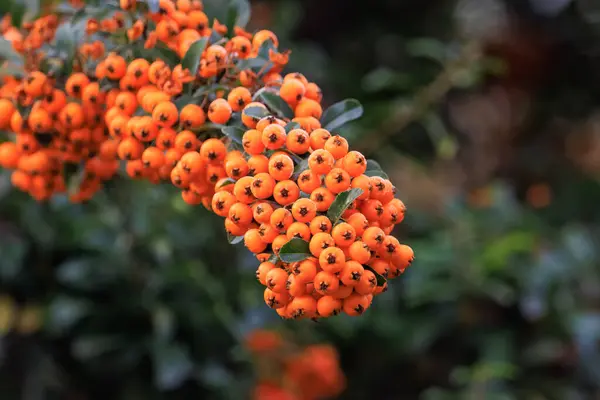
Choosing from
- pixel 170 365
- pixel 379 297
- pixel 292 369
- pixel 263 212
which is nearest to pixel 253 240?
pixel 263 212

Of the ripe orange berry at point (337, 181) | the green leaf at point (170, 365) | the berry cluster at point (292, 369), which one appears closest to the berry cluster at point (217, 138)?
the ripe orange berry at point (337, 181)

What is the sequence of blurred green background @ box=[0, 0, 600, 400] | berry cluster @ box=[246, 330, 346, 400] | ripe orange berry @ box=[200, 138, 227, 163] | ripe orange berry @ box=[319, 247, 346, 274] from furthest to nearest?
berry cluster @ box=[246, 330, 346, 400]
blurred green background @ box=[0, 0, 600, 400]
ripe orange berry @ box=[200, 138, 227, 163]
ripe orange berry @ box=[319, 247, 346, 274]

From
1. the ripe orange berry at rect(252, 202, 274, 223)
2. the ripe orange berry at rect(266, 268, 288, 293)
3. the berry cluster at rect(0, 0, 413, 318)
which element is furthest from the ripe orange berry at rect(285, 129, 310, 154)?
the ripe orange berry at rect(266, 268, 288, 293)

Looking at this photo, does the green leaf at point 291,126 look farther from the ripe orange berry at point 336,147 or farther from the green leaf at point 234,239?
the green leaf at point 234,239

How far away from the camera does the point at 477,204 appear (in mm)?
3375

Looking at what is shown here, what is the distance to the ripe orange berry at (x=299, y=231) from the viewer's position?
3.51ft

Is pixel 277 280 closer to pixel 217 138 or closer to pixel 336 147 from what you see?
pixel 336 147

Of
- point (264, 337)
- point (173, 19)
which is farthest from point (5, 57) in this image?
point (264, 337)

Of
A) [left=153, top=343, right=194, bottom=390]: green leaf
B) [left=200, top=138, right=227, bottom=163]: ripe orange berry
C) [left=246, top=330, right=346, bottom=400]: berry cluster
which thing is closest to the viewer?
[left=200, top=138, right=227, bottom=163]: ripe orange berry

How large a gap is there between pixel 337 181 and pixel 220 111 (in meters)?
0.30

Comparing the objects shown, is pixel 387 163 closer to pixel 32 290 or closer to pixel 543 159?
pixel 543 159

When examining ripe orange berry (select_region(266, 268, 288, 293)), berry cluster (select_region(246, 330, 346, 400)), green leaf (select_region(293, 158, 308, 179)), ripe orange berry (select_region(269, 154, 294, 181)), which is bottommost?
berry cluster (select_region(246, 330, 346, 400))

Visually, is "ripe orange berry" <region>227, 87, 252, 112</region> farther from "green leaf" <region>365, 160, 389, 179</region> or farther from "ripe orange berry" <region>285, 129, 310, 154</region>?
"green leaf" <region>365, 160, 389, 179</region>

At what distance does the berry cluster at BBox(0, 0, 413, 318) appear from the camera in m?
1.07
